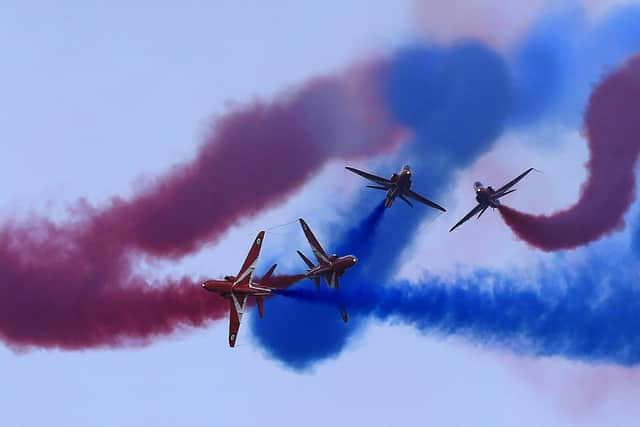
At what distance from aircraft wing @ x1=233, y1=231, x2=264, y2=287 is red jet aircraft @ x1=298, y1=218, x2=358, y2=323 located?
2796 mm

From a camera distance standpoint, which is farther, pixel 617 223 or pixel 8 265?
pixel 617 223

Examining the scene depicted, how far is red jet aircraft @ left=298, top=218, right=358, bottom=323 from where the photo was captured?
192ft

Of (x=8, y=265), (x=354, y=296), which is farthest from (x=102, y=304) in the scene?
(x=354, y=296)

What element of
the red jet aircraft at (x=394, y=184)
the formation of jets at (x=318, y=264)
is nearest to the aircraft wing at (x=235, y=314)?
the formation of jets at (x=318, y=264)

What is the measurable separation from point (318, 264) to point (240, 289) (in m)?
4.90

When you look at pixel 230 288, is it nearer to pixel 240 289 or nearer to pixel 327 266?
A: pixel 240 289

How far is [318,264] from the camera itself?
59.6 meters

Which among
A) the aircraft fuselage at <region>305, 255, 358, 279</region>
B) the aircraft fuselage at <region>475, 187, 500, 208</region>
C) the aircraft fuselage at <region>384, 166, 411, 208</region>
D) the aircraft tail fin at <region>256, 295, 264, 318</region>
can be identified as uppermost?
the aircraft fuselage at <region>384, 166, 411, 208</region>

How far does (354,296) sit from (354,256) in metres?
2.54

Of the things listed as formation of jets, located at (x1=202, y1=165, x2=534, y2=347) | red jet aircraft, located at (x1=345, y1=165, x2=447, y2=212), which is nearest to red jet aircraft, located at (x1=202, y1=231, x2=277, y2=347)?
formation of jets, located at (x1=202, y1=165, x2=534, y2=347)

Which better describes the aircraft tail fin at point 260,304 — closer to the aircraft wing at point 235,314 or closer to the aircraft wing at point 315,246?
the aircraft wing at point 235,314

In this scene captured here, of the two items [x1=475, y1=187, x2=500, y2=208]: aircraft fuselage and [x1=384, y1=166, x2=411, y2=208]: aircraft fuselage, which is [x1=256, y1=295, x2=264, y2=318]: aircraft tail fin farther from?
[x1=475, y1=187, x2=500, y2=208]: aircraft fuselage

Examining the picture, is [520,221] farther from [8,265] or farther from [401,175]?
[8,265]

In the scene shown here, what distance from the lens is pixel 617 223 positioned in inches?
2435
